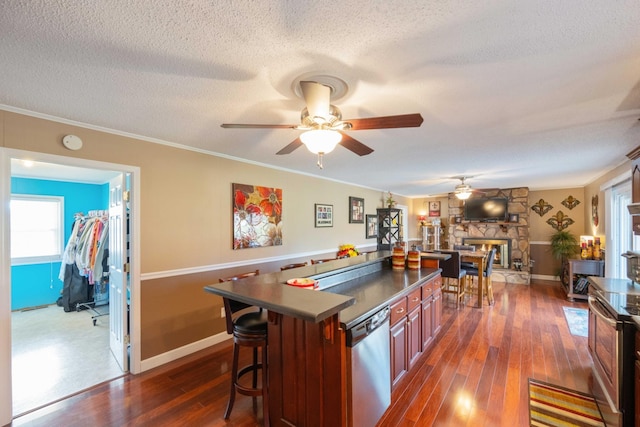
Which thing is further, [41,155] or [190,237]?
[190,237]

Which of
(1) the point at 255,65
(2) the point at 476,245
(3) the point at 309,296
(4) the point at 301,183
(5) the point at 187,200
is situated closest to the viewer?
(1) the point at 255,65

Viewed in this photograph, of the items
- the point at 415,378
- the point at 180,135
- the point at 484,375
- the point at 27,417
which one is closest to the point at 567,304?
the point at 484,375

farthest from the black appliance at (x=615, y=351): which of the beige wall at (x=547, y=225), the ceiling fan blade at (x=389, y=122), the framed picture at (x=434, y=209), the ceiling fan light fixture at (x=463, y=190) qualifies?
the framed picture at (x=434, y=209)

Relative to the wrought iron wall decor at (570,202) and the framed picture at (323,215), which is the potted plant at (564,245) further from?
the framed picture at (323,215)

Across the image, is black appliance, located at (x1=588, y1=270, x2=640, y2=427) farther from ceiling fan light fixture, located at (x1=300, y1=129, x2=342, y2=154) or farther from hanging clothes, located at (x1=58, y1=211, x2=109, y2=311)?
hanging clothes, located at (x1=58, y1=211, x2=109, y2=311)

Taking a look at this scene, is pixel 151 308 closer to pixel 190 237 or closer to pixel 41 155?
pixel 190 237

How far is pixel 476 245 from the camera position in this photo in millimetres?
7340

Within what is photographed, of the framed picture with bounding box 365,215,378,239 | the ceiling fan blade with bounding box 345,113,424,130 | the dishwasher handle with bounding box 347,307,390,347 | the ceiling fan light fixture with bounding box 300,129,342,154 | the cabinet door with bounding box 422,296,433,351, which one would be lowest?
the cabinet door with bounding box 422,296,433,351

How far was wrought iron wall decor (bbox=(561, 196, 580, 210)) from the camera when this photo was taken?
6.53 m

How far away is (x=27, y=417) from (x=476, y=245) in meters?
→ 8.35

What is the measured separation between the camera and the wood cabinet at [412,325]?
222cm

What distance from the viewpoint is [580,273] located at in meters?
5.17

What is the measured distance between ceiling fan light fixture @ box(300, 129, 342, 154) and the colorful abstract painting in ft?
7.07

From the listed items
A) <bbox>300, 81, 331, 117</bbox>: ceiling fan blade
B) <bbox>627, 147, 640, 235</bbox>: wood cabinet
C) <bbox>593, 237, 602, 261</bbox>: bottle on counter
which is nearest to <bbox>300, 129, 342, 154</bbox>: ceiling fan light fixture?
<bbox>300, 81, 331, 117</bbox>: ceiling fan blade
